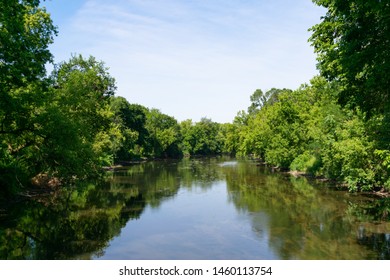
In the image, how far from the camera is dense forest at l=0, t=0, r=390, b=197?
17.4 meters

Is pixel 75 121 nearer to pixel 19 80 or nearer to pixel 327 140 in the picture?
pixel 19 80

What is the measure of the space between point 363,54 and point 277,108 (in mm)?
50441

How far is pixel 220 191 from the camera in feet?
134

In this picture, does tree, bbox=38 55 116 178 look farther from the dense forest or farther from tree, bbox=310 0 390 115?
tree, bbox=310 0 390 115

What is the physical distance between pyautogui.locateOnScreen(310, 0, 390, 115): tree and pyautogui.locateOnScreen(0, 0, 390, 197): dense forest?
0.16ft

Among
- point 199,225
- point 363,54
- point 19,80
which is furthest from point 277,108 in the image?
point 19,80

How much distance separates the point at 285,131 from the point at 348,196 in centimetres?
2665

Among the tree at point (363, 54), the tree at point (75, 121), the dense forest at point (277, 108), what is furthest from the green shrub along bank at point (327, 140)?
the tree at point (75, 121)

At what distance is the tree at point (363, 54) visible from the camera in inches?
608

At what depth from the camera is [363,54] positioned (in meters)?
16.0

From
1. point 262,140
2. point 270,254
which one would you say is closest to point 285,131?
point 262,140

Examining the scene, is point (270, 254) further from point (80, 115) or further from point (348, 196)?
point (80, 115)

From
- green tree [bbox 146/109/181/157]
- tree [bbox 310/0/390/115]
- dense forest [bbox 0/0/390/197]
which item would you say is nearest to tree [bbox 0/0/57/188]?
dense forest [bbox 0/0/390/197]

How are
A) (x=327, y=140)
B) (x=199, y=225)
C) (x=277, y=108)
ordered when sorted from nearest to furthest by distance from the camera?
(x=199, y=225), (x=327, y=140), (x=277, y=108)
